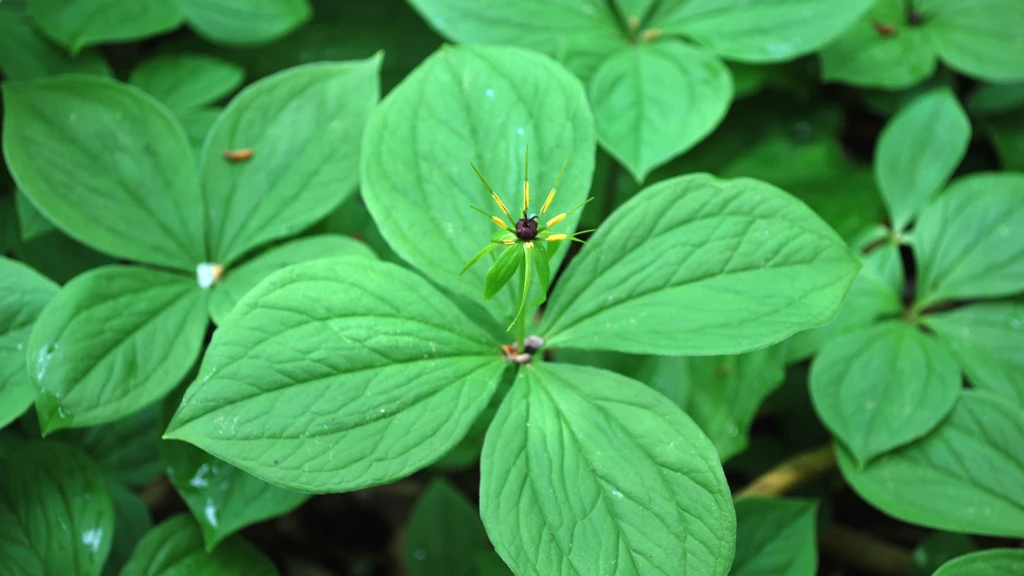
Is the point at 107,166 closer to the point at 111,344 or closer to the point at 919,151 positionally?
the point at 111,344

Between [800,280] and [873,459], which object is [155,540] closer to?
[800,280]

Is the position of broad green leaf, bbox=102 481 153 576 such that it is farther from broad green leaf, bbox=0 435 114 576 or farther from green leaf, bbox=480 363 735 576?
green leaf, bbox=480 363 735 576

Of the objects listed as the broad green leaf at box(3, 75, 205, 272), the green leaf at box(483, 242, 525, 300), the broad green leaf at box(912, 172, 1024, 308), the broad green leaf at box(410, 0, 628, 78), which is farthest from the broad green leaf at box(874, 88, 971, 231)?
the broad green leaf at box(3, 75, 205, 272)

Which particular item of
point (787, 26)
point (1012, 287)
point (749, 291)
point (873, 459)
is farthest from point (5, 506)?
point (1012, 287)

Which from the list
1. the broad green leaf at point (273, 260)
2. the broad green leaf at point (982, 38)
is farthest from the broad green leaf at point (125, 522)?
the broad green leaf at point (982, 38)

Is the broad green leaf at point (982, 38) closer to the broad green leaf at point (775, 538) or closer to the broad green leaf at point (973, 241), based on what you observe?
the broad green leaf at point (973, 241)
